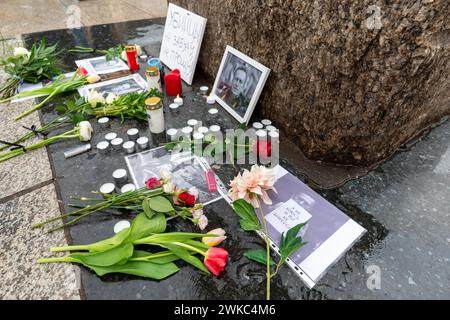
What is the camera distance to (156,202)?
0.98 metres

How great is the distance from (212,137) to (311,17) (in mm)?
642

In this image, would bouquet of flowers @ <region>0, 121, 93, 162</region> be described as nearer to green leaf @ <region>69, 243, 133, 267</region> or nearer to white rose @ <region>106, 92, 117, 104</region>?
white rose @ <region>106, 92, 117, 104</region>

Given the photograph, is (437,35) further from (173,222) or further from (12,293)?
(12,293)

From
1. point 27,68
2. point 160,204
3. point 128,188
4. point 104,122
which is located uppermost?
point 160,204

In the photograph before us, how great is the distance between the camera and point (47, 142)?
1.36 m

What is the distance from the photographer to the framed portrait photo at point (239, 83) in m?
1.43

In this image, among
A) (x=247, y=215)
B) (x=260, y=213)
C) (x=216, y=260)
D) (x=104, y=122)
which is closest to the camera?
(x=216, y=260)

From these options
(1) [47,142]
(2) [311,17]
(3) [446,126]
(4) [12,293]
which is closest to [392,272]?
(2) [311,17]

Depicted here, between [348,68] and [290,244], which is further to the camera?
[348,68]

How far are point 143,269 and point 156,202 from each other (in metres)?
0.22

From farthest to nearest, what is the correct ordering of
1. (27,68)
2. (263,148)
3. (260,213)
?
(27,68), (263,148), (260,213)

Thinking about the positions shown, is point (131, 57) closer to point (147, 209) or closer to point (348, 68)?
point (147, 209)

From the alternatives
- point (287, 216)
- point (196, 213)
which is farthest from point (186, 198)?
point (287, 216)
